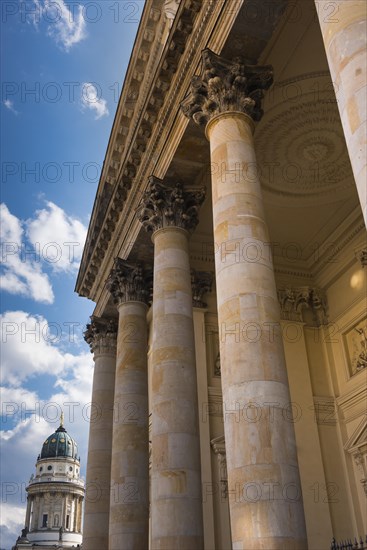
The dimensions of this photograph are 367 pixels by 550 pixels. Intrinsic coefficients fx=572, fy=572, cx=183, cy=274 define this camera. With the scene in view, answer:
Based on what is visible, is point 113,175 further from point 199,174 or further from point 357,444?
point 357,444

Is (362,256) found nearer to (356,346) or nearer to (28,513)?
(356,346)

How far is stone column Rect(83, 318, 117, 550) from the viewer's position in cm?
2158

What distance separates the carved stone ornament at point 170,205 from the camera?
16.7m

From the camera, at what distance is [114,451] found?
18672mm

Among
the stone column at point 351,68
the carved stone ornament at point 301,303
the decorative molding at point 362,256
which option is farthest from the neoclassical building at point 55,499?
the stone column at point 351,68

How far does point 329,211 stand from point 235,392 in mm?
12769

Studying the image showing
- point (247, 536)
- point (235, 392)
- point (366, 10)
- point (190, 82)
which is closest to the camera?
point (366, 10)

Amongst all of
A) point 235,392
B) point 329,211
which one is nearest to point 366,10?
point 235,392

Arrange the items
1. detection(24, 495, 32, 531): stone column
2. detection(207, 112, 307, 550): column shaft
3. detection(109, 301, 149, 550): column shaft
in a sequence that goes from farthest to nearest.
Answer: detection(24, 495, 32, 531): stone column < detection(109, 301, 149, 550): column shaft < detection(207, 112, 307, 550): column shaft

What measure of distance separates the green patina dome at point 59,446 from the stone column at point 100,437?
313ft

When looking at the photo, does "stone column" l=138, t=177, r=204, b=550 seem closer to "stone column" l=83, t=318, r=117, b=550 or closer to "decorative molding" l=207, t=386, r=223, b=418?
"decorative molding" l=207, t=386, r=223, b=418

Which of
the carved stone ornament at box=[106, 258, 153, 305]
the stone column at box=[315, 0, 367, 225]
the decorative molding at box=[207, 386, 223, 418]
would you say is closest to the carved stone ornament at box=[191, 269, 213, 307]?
the carved stone ornament at box=[106, 258, 153, 305]

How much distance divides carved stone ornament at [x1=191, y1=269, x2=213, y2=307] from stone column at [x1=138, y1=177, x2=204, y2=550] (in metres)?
4.68

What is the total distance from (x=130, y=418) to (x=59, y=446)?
341 feet
